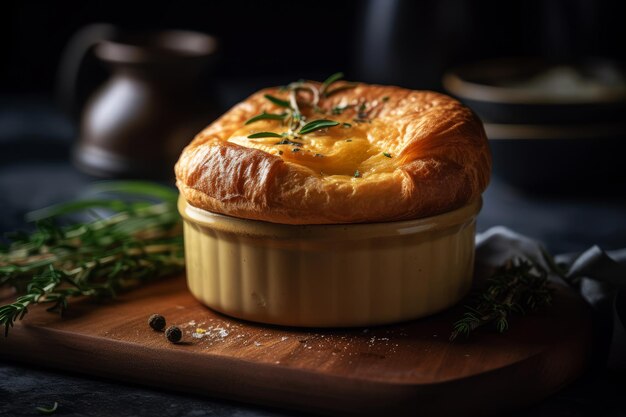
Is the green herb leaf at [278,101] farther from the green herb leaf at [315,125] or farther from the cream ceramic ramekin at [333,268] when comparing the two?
the cream ceramic ramekin at [333,268]

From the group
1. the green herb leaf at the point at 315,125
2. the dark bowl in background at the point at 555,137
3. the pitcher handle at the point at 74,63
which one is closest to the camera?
the green herb leaf at the point at 315,125

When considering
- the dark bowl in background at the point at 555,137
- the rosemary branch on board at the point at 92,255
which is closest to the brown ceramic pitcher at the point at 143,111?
the rosemary branch on board at the point at 92,255

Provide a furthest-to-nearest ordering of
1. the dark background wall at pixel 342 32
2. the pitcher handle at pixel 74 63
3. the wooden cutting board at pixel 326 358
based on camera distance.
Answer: the dark background wall at pixel 342 32 → the pitcher handle at pixel 74 63 → the wooden cutting board at pixel 326 358

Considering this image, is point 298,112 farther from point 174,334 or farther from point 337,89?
point 174,334

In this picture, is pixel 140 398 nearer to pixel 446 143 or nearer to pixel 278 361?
pixel 278 361

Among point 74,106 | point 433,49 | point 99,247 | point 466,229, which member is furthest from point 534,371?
point 74,106

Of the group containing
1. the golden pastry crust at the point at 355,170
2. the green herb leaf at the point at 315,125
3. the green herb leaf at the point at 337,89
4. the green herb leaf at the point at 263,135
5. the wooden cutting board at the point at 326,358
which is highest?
the green herb leaf at the point at 337,89

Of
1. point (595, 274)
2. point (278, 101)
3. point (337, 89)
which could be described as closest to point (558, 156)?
point (595, 274)

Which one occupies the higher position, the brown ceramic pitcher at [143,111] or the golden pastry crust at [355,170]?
the golden pastry crust at [355,170]
